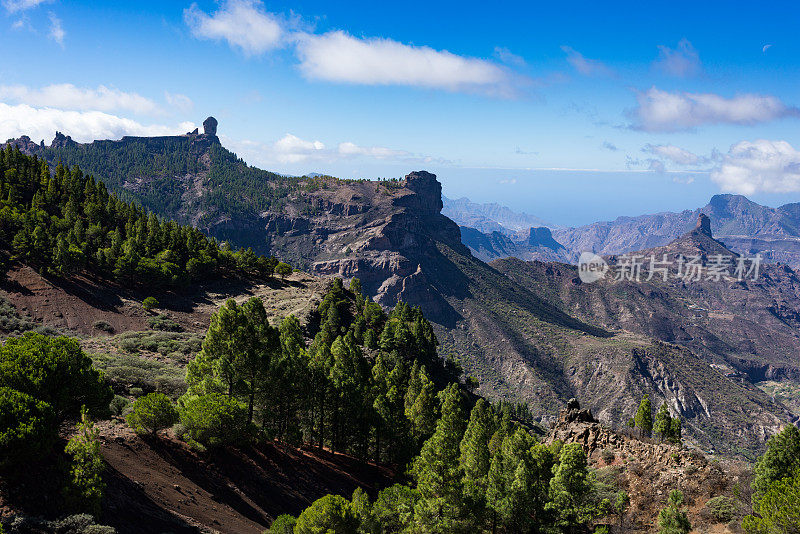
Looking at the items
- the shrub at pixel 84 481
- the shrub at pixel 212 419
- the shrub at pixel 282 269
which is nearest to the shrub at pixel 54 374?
the shrub at pixel 84 481

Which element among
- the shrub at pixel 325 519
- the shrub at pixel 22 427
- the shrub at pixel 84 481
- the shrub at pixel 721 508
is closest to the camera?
the shrub at pixel 22 427

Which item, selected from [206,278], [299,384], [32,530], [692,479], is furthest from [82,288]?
[692,479]

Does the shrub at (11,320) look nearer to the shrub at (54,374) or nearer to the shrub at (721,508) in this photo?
the shrub at (54,374)

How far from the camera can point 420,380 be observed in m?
70.9

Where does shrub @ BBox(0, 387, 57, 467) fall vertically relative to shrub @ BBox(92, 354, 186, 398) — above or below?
above

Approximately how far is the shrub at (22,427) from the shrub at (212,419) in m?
11.3

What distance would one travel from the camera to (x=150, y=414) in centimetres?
3219

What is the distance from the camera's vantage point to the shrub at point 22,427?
20.9 m

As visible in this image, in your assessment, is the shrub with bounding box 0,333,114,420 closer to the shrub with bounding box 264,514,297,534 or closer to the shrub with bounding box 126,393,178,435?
the shrub with bounding box 126,393,178,435

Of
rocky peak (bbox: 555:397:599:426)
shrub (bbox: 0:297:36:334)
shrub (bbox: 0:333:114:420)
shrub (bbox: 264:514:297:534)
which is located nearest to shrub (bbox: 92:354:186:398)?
shrub (bbox: 0:333:114:420)

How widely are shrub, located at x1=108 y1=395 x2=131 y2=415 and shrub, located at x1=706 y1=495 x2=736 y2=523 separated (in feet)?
161

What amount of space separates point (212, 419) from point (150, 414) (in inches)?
174

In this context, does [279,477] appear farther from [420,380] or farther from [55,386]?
[420,380]

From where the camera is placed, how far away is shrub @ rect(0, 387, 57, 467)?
2089 cm
